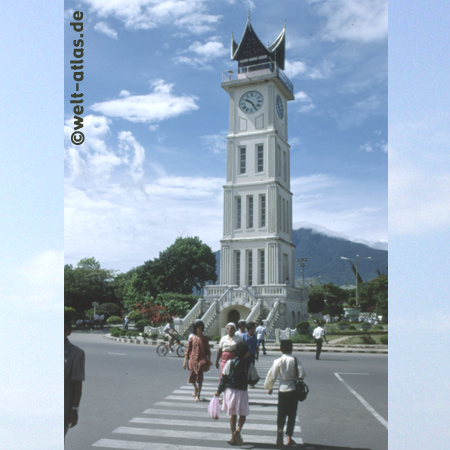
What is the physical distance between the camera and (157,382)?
48.6 ft

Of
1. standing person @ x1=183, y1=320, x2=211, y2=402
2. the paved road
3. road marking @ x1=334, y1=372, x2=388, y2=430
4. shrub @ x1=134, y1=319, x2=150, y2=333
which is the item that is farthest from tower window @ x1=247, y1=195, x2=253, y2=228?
standing person @ x1=183, y1=320, x2=211, y2=402

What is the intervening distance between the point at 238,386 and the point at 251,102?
129ft

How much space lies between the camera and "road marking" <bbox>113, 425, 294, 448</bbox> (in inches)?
322

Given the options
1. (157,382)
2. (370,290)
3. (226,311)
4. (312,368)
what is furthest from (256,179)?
(157,382)

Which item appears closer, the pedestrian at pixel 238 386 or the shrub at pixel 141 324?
the pedestrian at pixel 238 386

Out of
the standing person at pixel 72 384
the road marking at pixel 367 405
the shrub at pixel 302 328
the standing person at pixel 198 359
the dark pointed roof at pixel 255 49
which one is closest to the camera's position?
the standing person at pixel 72 384

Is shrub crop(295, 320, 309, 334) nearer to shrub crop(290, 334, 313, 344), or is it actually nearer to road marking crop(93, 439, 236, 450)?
shrub crop(290, 334, 313, 344)

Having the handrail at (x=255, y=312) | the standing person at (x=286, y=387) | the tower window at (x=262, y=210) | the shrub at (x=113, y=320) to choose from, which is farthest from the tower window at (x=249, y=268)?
the standing person at (x=286, y=387)

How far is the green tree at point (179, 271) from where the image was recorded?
64.2 metres

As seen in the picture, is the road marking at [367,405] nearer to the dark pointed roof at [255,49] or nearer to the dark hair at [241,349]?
the dark hair at [241,349]

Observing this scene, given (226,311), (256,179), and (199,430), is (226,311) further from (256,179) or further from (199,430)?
(199,430)

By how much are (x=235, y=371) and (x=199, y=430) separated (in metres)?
1.25

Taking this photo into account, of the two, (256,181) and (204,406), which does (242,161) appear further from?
(204,406)

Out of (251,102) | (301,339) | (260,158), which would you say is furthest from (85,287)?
(301,339)
